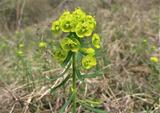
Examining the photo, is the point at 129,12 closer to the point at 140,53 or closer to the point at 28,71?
the point at 140,53

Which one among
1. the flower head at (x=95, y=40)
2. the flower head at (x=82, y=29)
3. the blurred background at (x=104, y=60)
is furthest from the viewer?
the blurred background at (x=104, y=60)

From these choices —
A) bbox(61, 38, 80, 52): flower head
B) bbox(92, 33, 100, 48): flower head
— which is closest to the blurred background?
bbox(92, 33, 100, 48): flower head

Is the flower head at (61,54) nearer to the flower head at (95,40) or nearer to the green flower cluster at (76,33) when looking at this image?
the green flower cluster at (76,33)

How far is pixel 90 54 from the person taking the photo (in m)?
2.10

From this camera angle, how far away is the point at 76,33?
2.03 meters

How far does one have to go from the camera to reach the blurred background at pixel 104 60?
3062 mm

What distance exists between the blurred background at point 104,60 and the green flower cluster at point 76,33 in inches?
7.9

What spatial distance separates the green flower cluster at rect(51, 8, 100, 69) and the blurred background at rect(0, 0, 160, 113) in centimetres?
20

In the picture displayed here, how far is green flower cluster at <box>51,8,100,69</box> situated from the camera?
2029 millimetres

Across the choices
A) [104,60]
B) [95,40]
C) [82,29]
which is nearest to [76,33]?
[82,29]

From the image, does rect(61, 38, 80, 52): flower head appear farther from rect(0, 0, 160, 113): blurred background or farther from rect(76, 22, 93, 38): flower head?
rect(0, 0, 160, 113): blurred background

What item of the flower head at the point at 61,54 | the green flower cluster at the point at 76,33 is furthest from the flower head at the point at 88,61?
the flower head at the point at 61,54

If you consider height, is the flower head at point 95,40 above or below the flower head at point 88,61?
above

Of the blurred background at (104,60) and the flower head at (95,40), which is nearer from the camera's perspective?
the flower head at (95,40)
